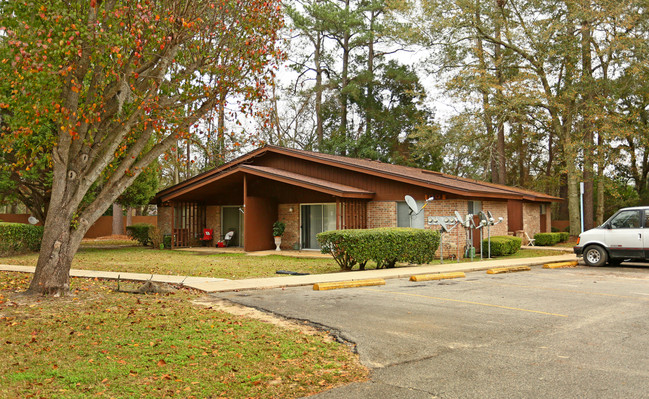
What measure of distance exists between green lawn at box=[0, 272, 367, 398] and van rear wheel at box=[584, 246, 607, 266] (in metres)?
12.9

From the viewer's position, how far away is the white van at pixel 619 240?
50.1 ft

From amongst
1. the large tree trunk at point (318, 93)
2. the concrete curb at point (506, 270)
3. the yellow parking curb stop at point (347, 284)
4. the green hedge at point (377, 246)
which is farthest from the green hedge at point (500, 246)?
the large tree trunk at point (318, 93)

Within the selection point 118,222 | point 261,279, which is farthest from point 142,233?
point 261,279

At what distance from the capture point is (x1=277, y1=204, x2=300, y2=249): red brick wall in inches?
919

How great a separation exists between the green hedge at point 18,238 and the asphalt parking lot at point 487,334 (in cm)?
1430

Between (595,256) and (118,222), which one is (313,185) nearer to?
(595,256)

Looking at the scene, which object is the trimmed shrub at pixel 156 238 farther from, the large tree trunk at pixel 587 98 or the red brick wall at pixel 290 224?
the large tree trunk at pixel 587 98

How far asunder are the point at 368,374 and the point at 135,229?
25665mm

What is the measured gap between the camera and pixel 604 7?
25531mm

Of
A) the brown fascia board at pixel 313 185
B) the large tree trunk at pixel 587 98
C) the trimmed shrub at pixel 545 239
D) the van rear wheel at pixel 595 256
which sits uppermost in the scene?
the large tree trunk at pixel 587 98

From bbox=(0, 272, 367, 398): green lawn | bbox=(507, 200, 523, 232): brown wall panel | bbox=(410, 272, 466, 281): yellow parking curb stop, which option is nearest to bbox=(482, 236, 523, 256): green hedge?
bbox=(507, 200, 523, 232): brown wall panel

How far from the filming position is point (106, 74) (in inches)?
388

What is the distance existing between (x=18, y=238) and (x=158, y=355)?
18432 millimetres

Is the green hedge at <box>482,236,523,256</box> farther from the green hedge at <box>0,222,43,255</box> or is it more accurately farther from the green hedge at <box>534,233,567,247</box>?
the green hedge at <box>0,222,43,255</box>
